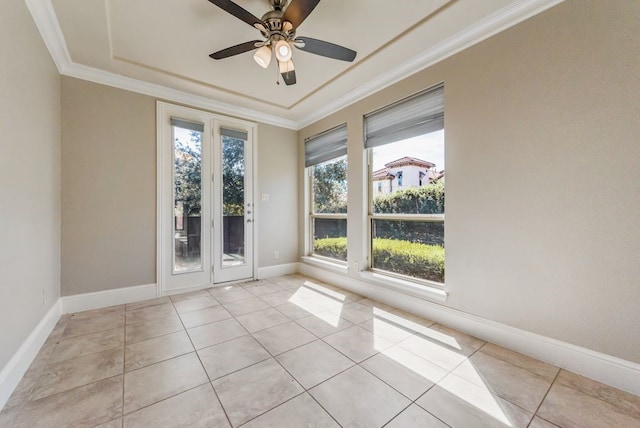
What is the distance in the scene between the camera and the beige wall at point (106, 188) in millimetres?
2709

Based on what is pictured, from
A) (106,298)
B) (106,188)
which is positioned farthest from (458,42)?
(106,298)

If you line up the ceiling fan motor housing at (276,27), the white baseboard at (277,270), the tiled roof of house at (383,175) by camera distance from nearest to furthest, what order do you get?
1. the ceiling fan motor housing at (276,27)
2. the tiled roof of house at (383,175)
3. the white baseboard at (277,270)

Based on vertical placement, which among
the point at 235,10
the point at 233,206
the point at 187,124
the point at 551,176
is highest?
the point at 235,10

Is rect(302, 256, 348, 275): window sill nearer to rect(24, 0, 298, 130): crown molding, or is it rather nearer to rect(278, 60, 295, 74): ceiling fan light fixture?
rect(24, 0, 298, 130): crown molding

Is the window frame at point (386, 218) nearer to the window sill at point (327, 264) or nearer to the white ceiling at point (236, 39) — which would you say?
the window sill at point (327, 264)

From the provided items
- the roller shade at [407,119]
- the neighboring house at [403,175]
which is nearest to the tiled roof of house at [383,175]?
→ the neighboring house at [403,175]

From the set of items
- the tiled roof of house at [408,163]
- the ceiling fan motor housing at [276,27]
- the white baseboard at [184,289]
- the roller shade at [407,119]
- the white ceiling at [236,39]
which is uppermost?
the white ceiling at [236,39]

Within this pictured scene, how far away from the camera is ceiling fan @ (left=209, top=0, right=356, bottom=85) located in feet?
5.37

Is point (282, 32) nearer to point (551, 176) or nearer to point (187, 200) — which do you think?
point (551, 176)

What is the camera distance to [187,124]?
338 centimetres

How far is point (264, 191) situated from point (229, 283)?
147 cm

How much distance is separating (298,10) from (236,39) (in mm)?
946

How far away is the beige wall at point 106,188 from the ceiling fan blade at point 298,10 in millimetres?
2331

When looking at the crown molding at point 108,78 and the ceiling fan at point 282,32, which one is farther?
the crown molding at point 108,78
